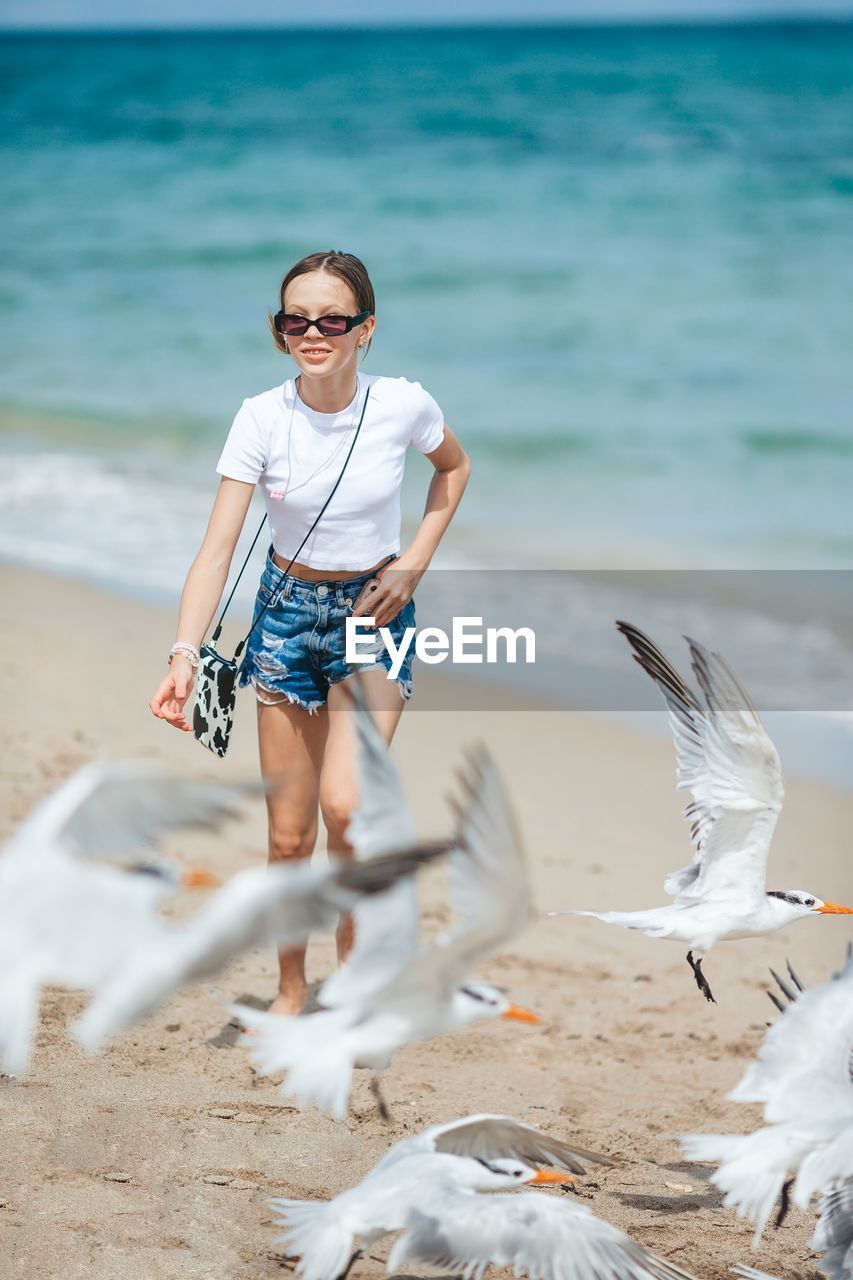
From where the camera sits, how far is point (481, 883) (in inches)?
88.4

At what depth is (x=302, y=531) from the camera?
3439mm

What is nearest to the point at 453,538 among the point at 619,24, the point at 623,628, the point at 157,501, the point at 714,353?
the point at 157,501

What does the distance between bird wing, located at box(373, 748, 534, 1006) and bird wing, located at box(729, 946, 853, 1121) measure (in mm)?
613

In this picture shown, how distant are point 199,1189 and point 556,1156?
901mm

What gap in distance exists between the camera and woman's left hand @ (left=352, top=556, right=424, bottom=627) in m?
3.39

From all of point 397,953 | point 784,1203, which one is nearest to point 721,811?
point 784,1203

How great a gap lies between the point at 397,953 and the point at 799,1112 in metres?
0.80

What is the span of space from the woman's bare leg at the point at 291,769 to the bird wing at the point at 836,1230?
64.7 inches

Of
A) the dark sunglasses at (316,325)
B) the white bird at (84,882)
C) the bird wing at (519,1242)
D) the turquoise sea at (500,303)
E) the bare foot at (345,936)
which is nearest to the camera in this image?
the white bird at (84,882)

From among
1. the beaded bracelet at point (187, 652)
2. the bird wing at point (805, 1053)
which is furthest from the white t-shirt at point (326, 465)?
the bird wing at point (805, 1053)

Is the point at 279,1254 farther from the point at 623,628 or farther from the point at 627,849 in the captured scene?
the point at 627,849

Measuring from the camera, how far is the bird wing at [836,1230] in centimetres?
265

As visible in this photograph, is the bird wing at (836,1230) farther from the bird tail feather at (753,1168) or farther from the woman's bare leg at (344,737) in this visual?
the woman's bare leg at (344,737)

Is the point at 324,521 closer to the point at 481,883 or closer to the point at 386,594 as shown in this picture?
the point at 386,594
